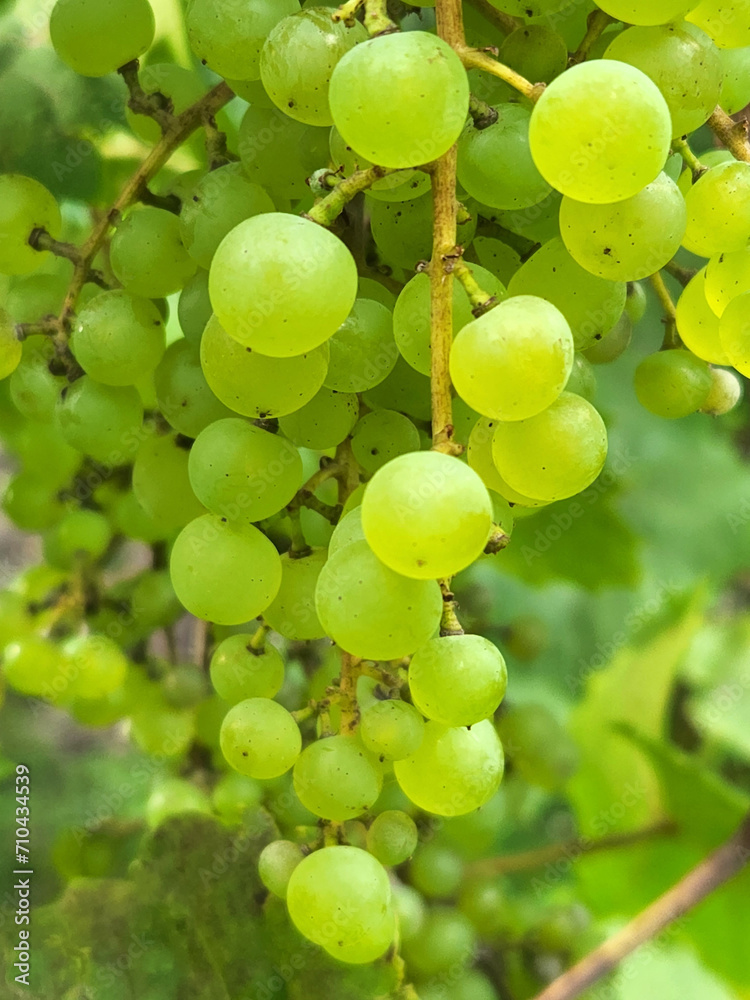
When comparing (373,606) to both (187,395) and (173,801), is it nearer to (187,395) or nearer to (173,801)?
(187,395)

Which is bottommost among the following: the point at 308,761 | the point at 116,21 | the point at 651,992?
the point at 651,992

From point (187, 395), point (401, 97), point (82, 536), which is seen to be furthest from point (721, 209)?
point (82, 536)

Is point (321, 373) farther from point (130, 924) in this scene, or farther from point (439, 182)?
point (130, 924)

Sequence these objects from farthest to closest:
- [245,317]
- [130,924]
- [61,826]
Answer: [61,826], [130,924], [245,317]

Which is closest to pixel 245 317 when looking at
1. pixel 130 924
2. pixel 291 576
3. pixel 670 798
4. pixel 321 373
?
pixel 321 373

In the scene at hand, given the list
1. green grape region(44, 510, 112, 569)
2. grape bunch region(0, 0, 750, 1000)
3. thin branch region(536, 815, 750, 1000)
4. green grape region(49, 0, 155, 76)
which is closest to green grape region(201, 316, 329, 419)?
grape bunch region(0, 0, 750, 1000)

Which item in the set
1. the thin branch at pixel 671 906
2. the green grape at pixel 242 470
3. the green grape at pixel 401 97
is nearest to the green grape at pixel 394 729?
the green grape at pixel 242 470

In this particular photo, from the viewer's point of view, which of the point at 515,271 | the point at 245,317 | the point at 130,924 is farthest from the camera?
the point at 130,924
